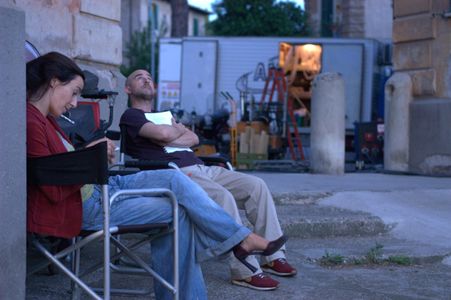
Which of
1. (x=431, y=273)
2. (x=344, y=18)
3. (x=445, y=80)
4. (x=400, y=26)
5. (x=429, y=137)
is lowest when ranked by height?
(x=431, y=273)

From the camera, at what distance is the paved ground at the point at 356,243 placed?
17.7 feet

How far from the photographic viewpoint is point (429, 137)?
11.2 metres

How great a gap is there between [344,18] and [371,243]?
2132cm

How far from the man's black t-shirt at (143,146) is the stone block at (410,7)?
6.36 meters

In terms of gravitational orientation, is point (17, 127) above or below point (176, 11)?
below

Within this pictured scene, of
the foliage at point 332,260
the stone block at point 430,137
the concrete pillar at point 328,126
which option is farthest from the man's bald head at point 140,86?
the stone block at point 430,137

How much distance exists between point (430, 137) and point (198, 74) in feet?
31.9

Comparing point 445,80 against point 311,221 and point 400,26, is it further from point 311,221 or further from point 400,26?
point 311,221

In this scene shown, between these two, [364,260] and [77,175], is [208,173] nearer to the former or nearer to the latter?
[364,260]

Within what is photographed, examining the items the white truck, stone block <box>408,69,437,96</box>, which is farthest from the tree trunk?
stone block <box>408,69,437,96</box>

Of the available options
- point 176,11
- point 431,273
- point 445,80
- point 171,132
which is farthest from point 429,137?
point 176,11

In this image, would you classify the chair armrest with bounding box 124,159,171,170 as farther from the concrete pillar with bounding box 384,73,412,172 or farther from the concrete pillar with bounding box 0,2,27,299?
the concrete pillar with bounding box 384,73,412,172

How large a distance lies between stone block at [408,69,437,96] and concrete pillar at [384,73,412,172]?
70 millimetres

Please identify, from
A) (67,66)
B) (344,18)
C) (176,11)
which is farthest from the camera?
(344,18)
